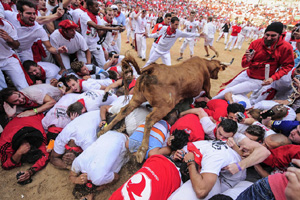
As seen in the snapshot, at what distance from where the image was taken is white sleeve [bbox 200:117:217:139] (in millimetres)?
2363

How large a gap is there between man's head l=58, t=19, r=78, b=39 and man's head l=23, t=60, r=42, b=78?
103 centimetres

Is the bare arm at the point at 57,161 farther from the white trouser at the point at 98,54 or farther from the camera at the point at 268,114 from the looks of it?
the white trouser at the point at 98,54

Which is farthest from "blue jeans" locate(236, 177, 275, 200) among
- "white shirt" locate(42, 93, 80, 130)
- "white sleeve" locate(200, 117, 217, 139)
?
"white shirt" locate(42, 93, 80, 130)

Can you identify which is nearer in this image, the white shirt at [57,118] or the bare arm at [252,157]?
the bare arm at [252,157]

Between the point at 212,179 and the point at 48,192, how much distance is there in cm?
214

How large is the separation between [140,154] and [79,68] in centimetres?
285

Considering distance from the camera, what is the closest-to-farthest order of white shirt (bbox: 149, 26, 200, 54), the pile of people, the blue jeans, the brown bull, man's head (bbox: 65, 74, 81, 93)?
1. the blue jeans
2. the pile of people
3. the brown bull
4. man's head (bbox: 65, 74, 81, 93)
5. white shirt (bbox: 149, 26, 200, 54)

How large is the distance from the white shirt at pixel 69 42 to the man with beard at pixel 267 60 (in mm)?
3907

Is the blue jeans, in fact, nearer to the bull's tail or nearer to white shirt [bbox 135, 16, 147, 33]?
the bull's tail

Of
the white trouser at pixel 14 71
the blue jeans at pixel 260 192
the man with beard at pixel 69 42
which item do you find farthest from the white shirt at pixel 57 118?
the blue jeans at pixel 260 192

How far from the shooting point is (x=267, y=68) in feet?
10.3

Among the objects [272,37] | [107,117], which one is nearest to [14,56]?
[107,117]

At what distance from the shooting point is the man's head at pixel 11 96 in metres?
2.54

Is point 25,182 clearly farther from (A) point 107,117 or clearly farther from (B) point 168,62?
(B) point 168,62
